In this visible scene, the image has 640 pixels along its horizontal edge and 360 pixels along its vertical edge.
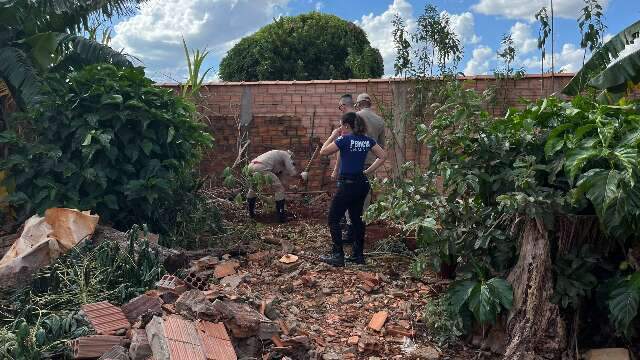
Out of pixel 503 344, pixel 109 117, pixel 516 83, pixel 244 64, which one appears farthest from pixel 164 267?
pixel 244 64

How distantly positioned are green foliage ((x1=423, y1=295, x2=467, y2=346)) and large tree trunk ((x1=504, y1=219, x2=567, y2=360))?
45 cm

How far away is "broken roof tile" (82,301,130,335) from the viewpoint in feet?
15.1

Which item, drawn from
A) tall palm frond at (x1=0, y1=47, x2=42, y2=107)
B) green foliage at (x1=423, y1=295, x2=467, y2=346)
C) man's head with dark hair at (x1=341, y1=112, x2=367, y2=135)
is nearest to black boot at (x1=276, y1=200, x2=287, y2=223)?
man's head with dark hair at (x1=341, y1=112, x2=367, y2=135)

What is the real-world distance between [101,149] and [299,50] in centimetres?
853

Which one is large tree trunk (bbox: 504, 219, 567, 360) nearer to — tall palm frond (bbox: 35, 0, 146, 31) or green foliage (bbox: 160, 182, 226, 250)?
green foliage (bbox: 160, 182, 226, 250)

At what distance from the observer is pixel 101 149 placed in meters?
7.07

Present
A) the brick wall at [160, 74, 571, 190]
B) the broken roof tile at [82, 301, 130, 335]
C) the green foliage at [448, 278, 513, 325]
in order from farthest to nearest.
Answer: the brick wall at [160, 74, 571, 190] → the green foliage at [448, 278, 513, 325] → the broken roof tile at [82, 301, 130, 335]

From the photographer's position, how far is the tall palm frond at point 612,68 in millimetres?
7859

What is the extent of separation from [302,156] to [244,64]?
5.01 meters

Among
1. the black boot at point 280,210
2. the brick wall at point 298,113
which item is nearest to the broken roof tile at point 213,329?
the black boot at point 280,210

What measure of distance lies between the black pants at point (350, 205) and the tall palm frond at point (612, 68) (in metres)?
3.34

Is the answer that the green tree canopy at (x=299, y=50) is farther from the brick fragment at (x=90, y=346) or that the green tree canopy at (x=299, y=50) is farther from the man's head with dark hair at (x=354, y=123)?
the brick fragment at (x=90, y=346)

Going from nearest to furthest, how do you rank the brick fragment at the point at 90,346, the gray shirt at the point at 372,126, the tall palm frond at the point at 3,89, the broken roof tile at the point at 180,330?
the broken roof tile at the point at 180,330 → the brick fragment at the point at 90,346 → the gray shirt at the point at 372,126 → the tall palm frond at the point at 3,89

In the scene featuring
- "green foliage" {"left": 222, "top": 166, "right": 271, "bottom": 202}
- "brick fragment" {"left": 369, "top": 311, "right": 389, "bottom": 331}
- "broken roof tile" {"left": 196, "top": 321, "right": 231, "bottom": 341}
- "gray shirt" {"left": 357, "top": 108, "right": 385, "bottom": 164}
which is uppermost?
"gray shirt" {"left": 357, "top": 108, "right": 385, "bottom": 164}
